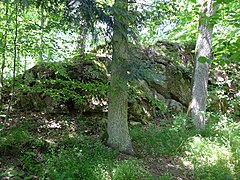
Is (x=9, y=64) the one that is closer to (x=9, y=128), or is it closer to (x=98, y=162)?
(x=9, y=128)

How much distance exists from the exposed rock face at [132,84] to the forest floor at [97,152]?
0.48m

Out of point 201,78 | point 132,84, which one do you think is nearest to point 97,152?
point 132,84

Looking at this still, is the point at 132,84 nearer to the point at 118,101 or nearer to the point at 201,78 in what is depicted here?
the point at 118,101

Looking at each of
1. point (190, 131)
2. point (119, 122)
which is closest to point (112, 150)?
point (119, 122)

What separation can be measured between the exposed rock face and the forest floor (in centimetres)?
48

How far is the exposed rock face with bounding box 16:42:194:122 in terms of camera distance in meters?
5.05

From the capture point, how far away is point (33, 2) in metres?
4.15

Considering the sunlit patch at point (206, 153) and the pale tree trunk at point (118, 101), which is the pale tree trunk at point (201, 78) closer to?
the sunlit patch at point (206, 153)

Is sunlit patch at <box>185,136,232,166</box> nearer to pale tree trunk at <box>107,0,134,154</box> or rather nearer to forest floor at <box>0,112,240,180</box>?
forest floor at <box>0,112,240,180</box>

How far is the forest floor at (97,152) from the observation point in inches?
146

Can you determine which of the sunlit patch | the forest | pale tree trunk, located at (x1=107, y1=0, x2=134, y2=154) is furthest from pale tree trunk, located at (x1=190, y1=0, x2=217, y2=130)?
pale tree trunk, located at (x1=107, y1=0, x2=134, y2=154)

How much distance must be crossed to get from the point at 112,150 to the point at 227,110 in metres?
6.91

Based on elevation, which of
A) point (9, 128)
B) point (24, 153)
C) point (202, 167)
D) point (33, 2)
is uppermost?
point (33, 2)

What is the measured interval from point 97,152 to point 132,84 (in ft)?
7.39
